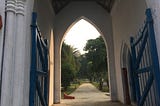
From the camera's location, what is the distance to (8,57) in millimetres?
2102

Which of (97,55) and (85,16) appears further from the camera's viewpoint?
(97,55)

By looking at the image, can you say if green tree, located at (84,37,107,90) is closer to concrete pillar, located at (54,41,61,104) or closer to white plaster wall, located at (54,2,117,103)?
white plaster wall, located at (54,2,117,103)

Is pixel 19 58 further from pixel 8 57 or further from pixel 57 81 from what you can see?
pixel 57 81

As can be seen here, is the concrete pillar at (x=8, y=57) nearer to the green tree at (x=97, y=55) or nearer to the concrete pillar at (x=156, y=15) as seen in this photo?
the concrete pillar at (x=156, y=15)

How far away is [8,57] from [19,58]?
0.39 ft

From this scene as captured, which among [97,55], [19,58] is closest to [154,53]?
[19,58]

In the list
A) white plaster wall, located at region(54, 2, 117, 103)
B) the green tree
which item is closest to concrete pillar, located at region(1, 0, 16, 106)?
white plaster wall, located at region(54, 2, 117, 103)

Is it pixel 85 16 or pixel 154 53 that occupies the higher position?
pixel 85 16

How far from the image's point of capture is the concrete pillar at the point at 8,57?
2025 millimetres

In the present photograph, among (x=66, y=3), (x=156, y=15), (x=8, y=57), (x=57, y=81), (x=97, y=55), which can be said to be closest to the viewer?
(x=8, y=57)

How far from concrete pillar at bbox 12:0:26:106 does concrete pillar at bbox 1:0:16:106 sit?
0.04 meters

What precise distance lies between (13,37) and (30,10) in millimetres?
542

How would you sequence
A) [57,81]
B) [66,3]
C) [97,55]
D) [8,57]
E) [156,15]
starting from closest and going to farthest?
[8,57], [156,15], [57,81], [66,3], [97,55]

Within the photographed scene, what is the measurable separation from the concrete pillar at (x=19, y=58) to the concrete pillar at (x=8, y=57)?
43 millimetres
